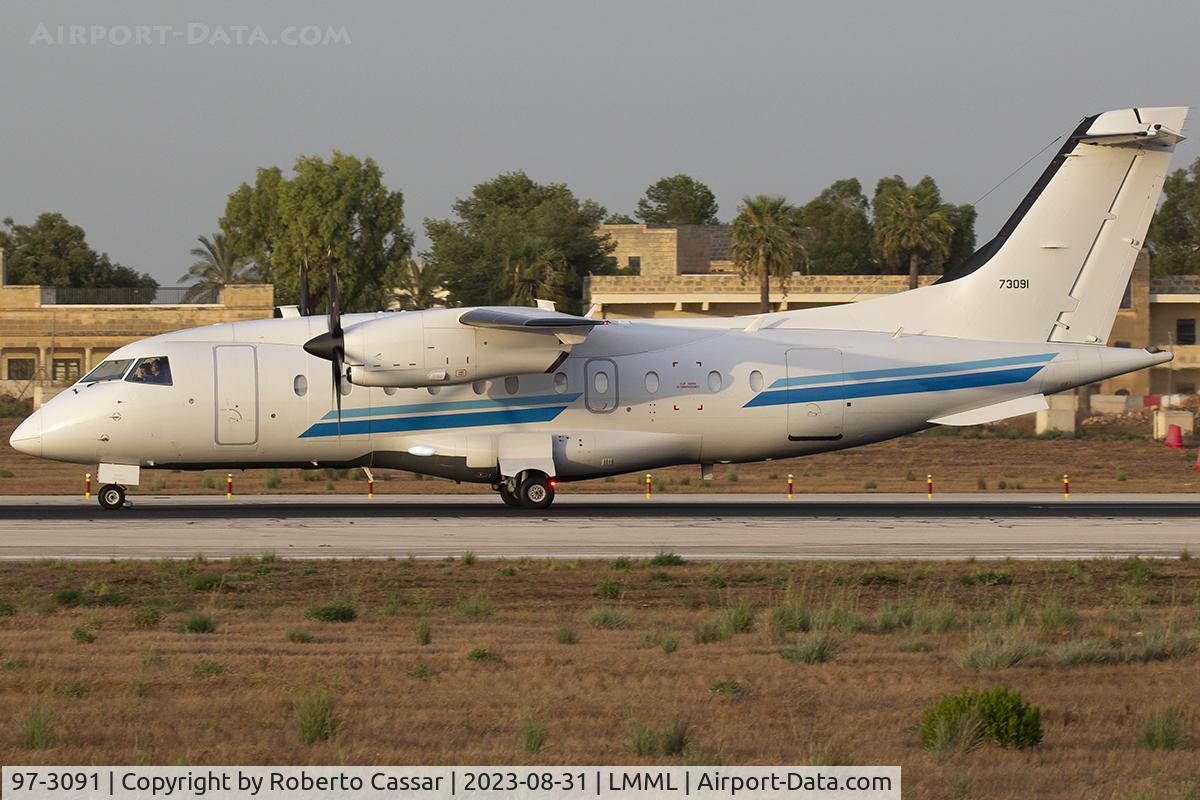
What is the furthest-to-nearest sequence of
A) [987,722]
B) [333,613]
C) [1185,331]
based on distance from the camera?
[1185,331]
[333,613]
[987,722]

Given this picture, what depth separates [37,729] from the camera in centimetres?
1042

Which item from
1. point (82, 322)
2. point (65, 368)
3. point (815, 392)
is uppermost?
point (82, 322)

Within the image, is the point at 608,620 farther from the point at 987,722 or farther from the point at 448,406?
the point at 448,406

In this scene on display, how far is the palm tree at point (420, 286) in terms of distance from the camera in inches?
3815

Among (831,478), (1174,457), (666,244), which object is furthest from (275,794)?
(666,244)

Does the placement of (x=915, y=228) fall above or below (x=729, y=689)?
above

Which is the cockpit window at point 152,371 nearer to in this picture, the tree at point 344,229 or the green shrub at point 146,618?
the green shrub at point 146,618

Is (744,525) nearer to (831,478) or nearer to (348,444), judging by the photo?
(348,444)

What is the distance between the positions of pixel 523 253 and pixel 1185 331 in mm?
40917

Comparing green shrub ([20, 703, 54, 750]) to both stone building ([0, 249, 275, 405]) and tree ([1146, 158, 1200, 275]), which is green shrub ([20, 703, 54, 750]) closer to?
stone building ([0, 249, 275, 405])

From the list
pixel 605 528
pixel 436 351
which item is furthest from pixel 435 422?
pixel 605 528

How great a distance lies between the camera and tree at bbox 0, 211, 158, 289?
99438mm

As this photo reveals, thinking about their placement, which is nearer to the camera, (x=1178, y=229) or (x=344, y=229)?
(x=344, y=229)

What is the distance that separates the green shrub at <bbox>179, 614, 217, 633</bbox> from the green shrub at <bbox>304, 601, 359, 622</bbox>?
Answer: 4.18ft
